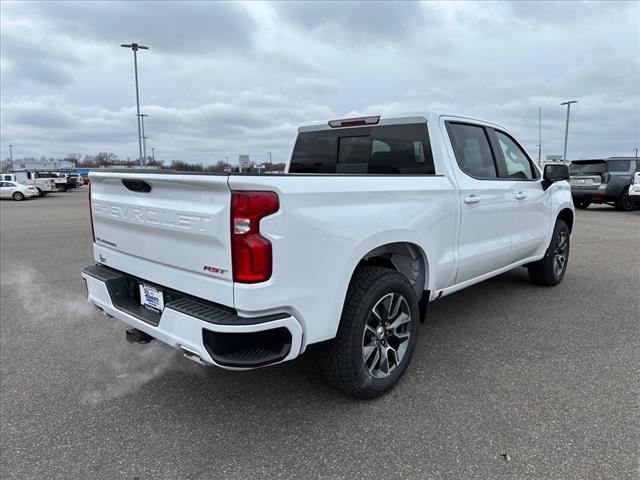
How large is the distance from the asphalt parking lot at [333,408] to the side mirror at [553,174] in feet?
4.48

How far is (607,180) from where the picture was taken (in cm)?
1599

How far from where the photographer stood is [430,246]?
10.8 ft

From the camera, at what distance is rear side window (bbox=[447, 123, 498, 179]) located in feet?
12.4

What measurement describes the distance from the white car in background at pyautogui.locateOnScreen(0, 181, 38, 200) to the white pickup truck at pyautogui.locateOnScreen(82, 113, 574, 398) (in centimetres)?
3135

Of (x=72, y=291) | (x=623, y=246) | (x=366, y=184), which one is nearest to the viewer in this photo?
(x=366, y=184)

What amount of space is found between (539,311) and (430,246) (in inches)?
84.7

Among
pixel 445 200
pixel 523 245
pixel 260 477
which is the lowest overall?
pixel 260 477

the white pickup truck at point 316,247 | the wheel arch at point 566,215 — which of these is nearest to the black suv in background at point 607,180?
the wheel arch at point 566,215

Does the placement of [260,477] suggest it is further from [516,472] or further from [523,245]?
[523,245]

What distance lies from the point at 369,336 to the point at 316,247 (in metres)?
0.85

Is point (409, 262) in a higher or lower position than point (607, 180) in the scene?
lower

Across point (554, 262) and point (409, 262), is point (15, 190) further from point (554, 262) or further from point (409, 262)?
point (409, 262)

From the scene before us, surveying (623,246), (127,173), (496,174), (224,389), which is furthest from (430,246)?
(623,246)

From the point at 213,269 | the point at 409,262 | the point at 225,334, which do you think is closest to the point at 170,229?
the point at 213,269
